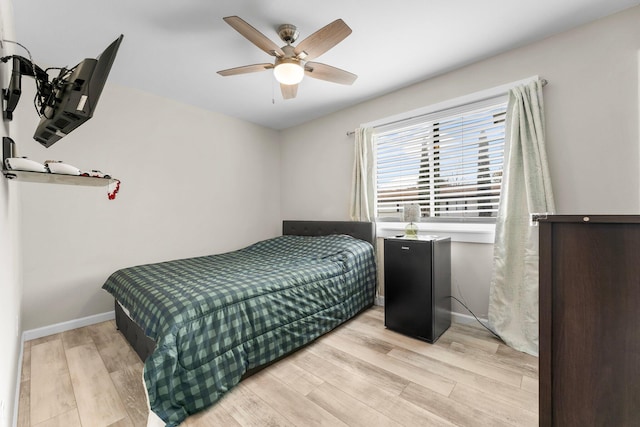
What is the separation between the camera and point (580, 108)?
194cm

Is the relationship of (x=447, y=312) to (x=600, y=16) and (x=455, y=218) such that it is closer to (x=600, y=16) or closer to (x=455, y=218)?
(x=455, y=218)

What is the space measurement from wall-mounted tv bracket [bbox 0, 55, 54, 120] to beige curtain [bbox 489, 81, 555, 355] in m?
3.01

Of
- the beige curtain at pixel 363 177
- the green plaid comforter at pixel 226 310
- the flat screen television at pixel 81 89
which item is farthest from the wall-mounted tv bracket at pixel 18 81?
the beige curtain at pixel 363 177

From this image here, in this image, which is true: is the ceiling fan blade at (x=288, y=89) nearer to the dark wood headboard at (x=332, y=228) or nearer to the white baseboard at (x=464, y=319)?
the dark wood headboard at (x=332, y=228)

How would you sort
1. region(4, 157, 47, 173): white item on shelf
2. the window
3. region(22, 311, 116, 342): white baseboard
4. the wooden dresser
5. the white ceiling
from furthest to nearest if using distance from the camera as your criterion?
the window, region(22, 311, 116, 342): white baseboard, the white ceiling, region(4, 157, 47, 173): white item on shelf, the wooden dresser

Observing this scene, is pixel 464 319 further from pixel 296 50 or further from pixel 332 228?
pixel 296 50

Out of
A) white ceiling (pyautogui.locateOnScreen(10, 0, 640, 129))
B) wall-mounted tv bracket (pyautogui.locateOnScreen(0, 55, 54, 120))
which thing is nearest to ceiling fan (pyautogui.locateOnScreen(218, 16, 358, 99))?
white ceiling (pyautogui.locateOnScreen(10, 0, 640, 129))

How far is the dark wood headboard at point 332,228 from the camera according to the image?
3.07m

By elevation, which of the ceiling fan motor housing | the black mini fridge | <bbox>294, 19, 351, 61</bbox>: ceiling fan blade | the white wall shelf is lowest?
the black mini fridge

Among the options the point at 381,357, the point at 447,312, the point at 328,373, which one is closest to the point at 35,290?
the point at 328,373

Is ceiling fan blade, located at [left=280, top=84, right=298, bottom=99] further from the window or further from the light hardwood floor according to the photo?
the light hardwood floor

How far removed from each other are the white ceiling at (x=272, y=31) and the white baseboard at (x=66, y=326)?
92.0 inches

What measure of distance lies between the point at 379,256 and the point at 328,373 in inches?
61.3

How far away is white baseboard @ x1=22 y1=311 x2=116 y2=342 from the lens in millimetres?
2273
